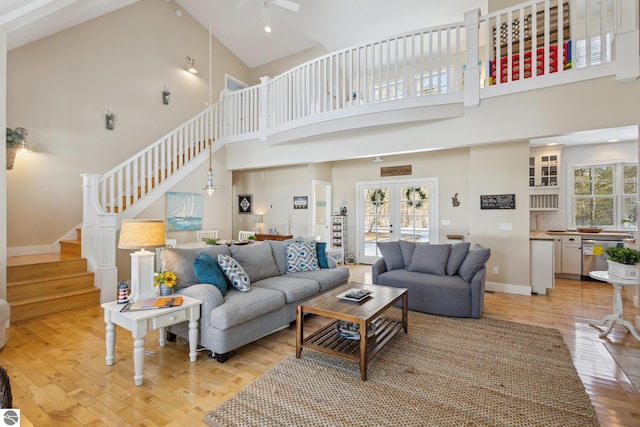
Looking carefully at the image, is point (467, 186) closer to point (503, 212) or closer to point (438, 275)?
point (503, 212)

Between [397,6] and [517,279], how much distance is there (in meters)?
5.56

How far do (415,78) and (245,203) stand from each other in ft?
17.0

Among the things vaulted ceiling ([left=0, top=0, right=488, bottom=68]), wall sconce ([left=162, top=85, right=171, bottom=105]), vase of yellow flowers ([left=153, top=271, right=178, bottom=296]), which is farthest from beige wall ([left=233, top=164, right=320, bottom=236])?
vase of yellow flowers ([left=153, top=271, right=178, bottom=296])

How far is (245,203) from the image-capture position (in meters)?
8.21

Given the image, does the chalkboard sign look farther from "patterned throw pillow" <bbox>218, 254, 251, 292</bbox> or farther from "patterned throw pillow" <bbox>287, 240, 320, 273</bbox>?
"patterned throw pillow" <bbox>218, 254, 251, 292</bbox>

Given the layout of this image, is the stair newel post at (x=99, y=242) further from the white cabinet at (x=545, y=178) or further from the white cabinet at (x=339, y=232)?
the white cabinet at (x=545, y=178)

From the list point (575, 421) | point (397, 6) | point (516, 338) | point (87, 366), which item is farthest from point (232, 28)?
point (575, 421)

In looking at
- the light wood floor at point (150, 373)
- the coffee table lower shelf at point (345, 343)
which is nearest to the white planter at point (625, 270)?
the light wood floor at point (150, 373)

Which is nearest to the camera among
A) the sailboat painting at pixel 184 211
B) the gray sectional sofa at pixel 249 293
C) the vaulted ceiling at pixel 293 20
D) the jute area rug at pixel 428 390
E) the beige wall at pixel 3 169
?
the jute area rug at pixel 428 390

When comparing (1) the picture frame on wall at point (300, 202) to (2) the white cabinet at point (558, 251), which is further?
(1) the picture frame on wall at point (300, 202)

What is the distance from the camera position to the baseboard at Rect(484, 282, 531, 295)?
487 cm

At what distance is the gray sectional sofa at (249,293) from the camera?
9.02ft

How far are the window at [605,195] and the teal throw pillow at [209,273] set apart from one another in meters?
7.07

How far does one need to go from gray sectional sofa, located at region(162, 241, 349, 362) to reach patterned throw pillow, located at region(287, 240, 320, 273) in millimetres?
76
